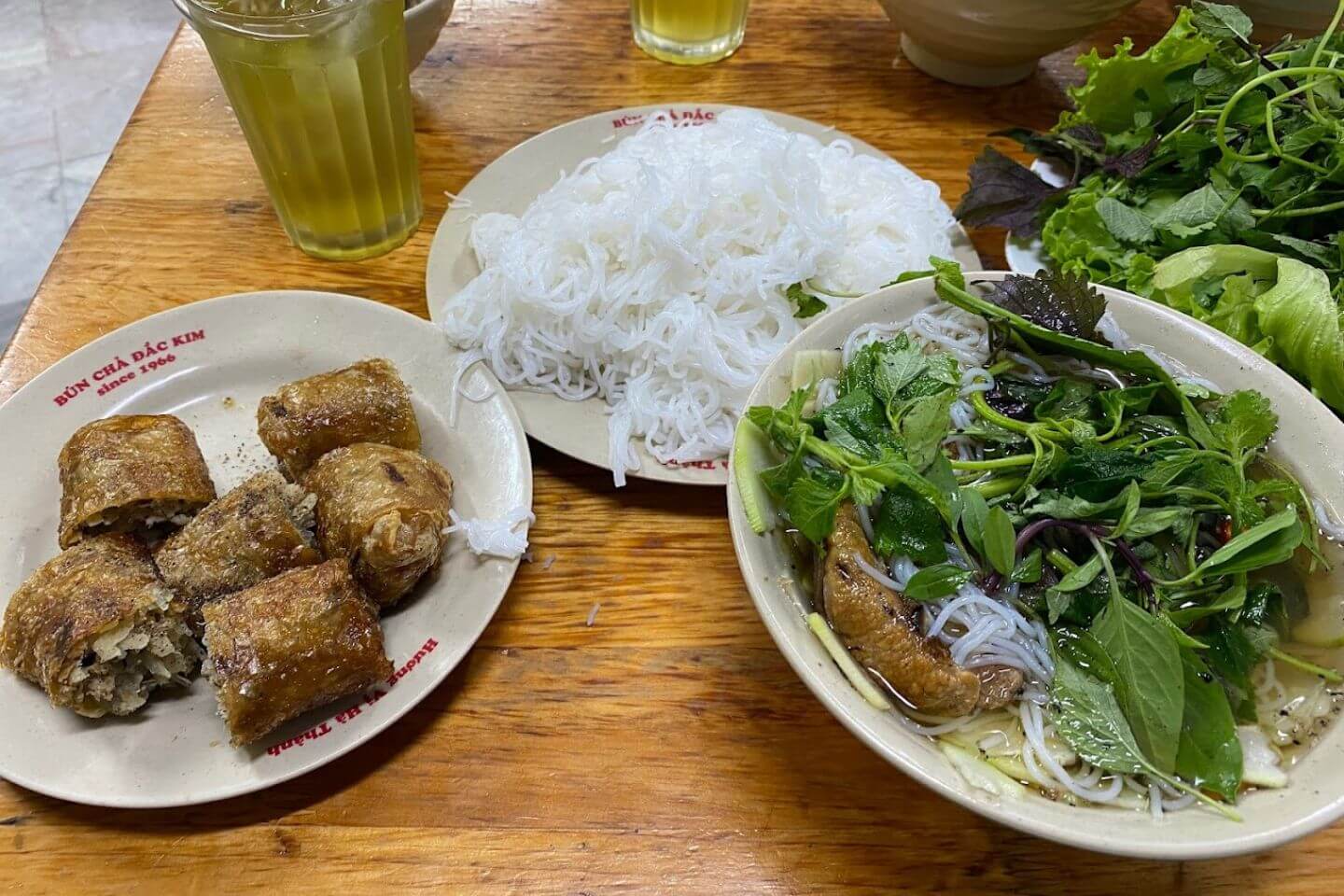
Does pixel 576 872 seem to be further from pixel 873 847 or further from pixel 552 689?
pixel 873 847

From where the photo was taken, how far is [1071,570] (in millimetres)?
1203

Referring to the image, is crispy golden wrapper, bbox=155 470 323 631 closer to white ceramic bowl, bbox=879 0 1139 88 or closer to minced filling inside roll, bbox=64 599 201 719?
minced filling inside roll, bbox=64 599 201 719

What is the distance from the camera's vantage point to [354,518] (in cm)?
147

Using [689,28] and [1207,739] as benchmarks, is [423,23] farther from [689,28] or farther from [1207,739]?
[1207,739]

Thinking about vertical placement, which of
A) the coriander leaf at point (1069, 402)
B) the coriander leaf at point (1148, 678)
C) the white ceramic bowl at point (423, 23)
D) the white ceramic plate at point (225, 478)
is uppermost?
the white ceramic bowl at point (423, 23)

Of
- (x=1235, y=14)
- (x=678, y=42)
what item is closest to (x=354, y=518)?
(x=678, y=42)

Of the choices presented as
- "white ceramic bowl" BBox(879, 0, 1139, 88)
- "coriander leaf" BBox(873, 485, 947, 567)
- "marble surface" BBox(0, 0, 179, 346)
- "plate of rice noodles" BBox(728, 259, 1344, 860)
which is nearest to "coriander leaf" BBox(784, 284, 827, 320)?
"plate of rice noodles" BBox(728, 259, 1344, 860)

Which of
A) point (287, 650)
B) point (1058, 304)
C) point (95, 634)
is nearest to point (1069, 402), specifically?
point (1058, 304)

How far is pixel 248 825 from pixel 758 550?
0.86m

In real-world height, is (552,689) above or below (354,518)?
Answer: below

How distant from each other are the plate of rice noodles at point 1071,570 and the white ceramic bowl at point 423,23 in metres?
1.37

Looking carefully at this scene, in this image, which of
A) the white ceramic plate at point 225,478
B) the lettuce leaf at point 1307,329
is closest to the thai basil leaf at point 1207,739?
the lettuce leaf at point 1307,329

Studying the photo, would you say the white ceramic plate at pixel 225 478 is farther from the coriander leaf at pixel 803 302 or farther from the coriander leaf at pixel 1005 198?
the coriander leaf at pixel 1005 198

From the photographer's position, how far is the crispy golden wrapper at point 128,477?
1.49 meters
